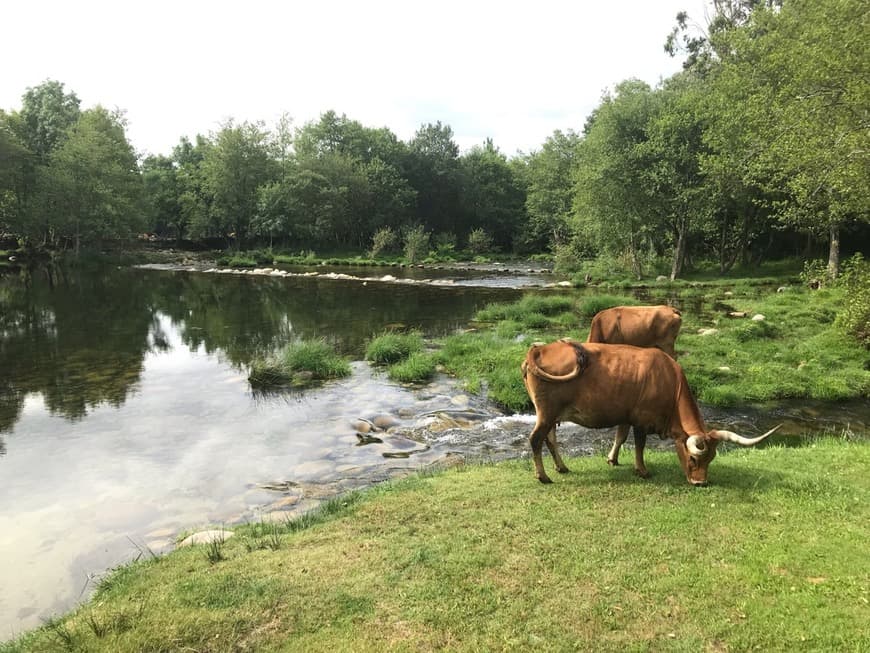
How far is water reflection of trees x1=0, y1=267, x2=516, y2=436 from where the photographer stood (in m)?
16.9

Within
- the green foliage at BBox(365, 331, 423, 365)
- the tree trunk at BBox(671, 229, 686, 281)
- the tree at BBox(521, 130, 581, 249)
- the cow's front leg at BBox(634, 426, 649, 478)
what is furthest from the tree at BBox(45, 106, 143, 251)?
the cow's front leg at BBox(634, 426, 649, 478)

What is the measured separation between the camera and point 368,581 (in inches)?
214

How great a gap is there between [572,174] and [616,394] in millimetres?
39382

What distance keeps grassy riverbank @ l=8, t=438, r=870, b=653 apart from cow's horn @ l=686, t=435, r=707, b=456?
1.66 ft

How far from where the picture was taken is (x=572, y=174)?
43.7m

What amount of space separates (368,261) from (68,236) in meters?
37.0

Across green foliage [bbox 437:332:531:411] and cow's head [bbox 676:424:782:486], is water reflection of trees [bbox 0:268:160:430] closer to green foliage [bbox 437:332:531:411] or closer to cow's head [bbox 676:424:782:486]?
green foliage [bbox 437:332:531:411]

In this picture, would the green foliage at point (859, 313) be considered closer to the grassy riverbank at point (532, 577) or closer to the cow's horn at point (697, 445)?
the grassy riverbank at point (532, 577)

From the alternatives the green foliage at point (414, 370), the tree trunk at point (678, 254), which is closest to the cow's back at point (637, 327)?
the green foliage at point (414, 370)

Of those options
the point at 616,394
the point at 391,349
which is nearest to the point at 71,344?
the point at 391,349

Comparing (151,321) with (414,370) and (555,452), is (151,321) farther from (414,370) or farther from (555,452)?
(555,452)

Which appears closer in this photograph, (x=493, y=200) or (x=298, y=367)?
(x=298, y=367)

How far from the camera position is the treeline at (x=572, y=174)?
18.2 m

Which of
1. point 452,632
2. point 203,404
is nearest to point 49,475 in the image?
point 203,404
